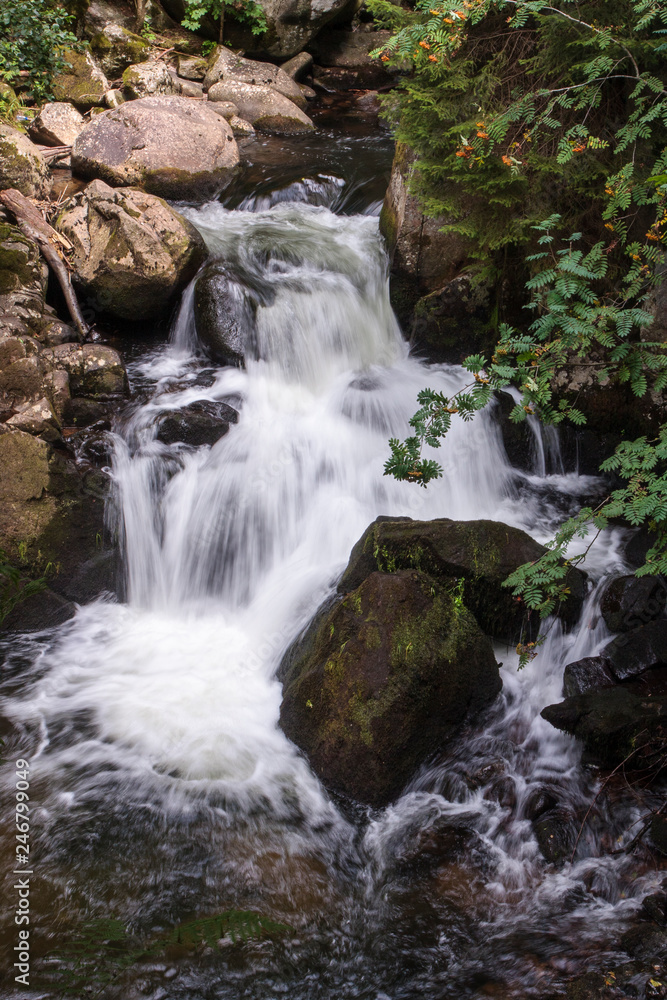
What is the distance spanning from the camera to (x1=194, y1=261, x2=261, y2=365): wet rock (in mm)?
6539

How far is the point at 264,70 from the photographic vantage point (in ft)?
40.0

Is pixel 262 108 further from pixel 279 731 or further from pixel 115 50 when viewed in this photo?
pixel 279 731

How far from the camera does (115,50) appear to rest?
11.1 meters

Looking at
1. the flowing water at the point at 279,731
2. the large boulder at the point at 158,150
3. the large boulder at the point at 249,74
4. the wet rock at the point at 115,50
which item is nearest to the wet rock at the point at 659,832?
the flowing water at the point at 279,731

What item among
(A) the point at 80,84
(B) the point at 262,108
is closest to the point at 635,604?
(A) the point at 80,84

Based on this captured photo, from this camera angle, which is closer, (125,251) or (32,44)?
(125,251)

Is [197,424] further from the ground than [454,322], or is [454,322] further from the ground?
[454,322]

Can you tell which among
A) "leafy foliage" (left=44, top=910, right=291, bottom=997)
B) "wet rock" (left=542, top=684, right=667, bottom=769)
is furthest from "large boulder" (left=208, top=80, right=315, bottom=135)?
"leafy foliage" (left=44, top=910, right=291, bottom=997)

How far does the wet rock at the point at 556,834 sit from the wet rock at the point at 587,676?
68 cm

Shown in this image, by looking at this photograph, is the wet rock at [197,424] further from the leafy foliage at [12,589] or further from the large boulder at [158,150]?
the large boulder at [158,150]

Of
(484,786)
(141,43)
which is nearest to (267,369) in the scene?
(484,786)

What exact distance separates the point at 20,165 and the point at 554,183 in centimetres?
512

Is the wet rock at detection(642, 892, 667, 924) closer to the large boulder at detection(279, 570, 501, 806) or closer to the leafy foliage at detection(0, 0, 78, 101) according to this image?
the large boulder at detection(279, 570, 501, 806)

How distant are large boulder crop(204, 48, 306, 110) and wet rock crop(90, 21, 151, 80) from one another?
3.78 ft
